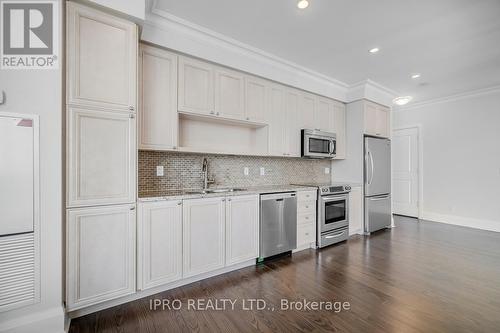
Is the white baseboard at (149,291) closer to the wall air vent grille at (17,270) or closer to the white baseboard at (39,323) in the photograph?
the white baseboard at (39,323)

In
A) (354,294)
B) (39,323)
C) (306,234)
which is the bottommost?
(354,294)

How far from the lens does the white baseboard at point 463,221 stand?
442 cm

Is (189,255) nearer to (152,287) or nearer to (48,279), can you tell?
(152,287)

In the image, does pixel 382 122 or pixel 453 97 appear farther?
pixel 453 97

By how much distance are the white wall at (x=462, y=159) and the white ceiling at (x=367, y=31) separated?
106 cm

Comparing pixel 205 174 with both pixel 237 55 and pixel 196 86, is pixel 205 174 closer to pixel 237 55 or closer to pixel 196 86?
pixel 196 86

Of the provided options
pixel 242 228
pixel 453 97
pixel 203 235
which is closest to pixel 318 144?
pixel 242 228

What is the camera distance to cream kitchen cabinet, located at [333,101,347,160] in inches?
170

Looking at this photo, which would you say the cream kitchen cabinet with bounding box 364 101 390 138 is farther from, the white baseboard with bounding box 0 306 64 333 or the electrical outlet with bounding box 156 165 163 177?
the white baseboard with bounding box 0 306 64 333

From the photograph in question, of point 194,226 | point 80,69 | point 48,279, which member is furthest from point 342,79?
point 48,279

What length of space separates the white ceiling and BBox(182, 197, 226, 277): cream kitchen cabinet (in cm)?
194

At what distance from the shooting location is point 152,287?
215 cm

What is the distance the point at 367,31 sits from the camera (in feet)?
8.54

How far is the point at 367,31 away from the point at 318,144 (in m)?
1.73
